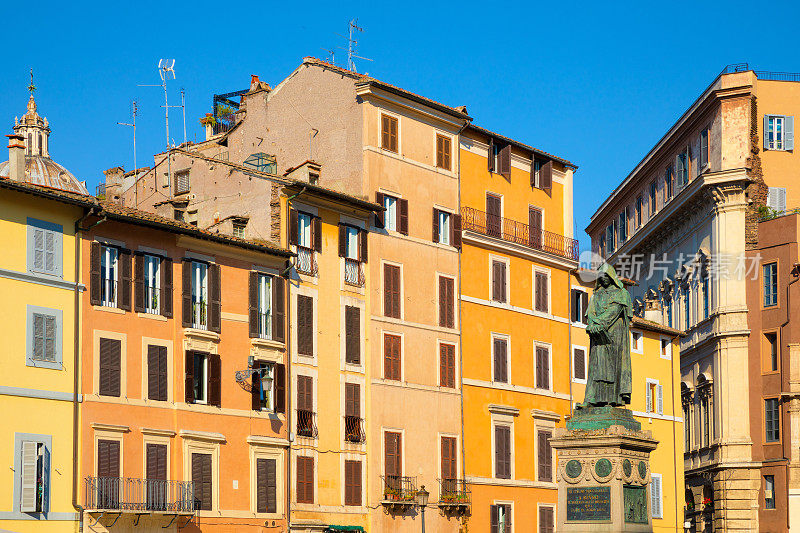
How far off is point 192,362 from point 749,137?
38379 millimetres

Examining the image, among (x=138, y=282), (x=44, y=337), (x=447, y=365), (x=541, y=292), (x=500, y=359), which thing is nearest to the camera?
(x=44, y=337)

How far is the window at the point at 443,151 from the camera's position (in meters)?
59.7

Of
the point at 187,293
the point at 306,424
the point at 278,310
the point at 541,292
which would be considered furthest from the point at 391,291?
the point at 187,293

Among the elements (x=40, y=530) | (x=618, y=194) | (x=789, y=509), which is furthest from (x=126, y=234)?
(x=618, y=194)

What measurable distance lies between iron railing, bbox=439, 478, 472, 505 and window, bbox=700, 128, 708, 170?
27700 mm

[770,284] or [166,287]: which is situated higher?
[770,284]

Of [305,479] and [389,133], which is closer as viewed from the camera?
[305,479]

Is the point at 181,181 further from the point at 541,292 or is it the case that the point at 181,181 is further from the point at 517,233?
the point at 541,292

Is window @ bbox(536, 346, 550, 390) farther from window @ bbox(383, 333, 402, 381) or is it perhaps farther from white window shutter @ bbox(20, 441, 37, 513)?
white window shutter @ bbox(20, 441, 37, 513)

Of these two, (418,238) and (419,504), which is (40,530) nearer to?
(419,504)

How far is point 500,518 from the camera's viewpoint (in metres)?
58.5

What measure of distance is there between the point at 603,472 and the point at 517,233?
32142 mm

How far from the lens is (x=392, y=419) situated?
178ft

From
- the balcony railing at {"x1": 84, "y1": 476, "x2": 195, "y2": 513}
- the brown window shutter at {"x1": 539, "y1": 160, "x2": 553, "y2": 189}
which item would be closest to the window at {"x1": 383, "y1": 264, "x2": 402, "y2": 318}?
the brown window shutter at {"x1": 539, "y1": 160, "x2": 553, "y2": 189}
